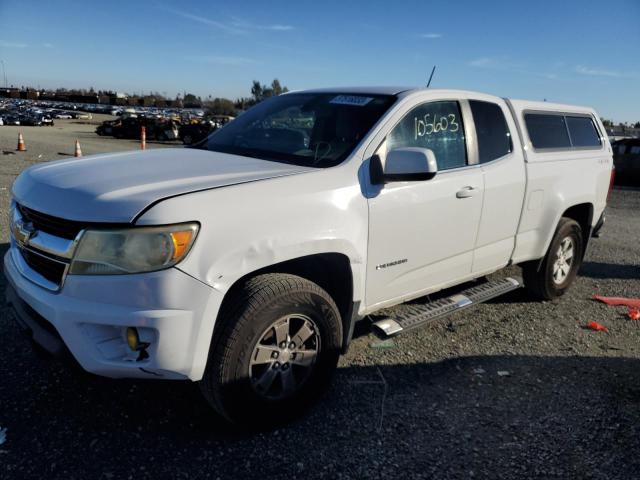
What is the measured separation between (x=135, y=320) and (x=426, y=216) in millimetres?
1892

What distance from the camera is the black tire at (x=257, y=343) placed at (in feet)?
8.07

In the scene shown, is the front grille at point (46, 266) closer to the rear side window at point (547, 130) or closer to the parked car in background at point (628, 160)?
the rear side window at point (547, 130)

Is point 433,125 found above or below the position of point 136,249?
above

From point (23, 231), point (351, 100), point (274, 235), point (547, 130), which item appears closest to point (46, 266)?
point (23, 231)

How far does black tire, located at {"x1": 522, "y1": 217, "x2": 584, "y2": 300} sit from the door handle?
1546 millimetres

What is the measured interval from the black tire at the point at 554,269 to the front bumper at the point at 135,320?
348 centimetres

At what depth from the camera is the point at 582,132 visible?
16.8 ft

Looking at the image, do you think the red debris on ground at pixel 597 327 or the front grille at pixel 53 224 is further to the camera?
the red debris on ground at pixel 597 327

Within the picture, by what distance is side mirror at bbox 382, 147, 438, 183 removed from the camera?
9.54 ft

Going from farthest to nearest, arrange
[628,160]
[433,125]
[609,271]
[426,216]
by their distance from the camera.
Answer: [628,160] < [609,271] < [433,125] < [426,216]

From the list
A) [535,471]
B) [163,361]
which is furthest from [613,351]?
[163,361]

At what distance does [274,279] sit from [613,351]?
3005mm

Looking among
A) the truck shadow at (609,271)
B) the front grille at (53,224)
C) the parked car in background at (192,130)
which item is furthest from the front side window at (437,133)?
the parked car in background at (192,130)

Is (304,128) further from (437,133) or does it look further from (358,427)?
(358,427)
